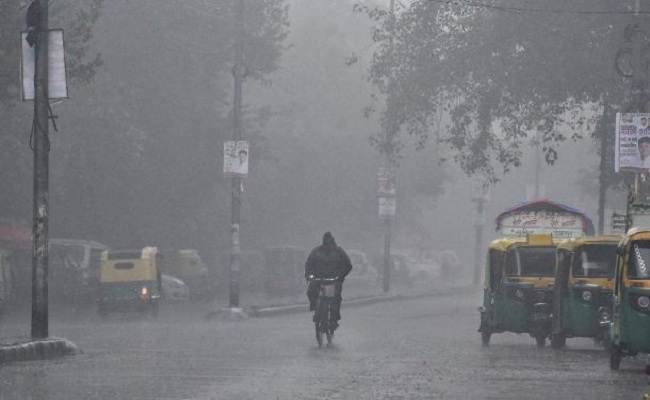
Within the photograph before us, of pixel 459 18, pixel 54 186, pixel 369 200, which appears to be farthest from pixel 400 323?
pixel 369 200

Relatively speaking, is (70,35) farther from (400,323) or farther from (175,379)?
(175,379)

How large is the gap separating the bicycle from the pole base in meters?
11.2

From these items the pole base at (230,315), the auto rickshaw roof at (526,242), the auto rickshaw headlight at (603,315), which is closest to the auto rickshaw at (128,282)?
the pole base at (230,315)

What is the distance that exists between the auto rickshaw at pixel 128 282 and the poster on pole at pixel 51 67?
16.7 metres

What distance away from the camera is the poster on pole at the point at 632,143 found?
1074 inches

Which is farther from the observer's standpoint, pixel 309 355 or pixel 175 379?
pixel 309 355

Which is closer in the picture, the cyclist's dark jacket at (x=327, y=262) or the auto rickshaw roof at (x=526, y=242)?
the cyclist's dark jacket at (x=327, y=262)

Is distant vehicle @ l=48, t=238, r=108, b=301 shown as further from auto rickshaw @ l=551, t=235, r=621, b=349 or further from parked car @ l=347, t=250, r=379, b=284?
auto rickshaw @ l=551, t=235, r=621, b=349

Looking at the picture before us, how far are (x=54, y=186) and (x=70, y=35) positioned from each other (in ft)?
51.2

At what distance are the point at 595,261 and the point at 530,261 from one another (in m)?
2.58

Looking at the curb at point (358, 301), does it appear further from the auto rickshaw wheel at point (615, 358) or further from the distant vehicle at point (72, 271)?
the auto rickshaw wheel at point (615, 358)

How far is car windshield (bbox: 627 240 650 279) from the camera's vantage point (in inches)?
705

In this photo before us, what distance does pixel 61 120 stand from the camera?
45.7 m

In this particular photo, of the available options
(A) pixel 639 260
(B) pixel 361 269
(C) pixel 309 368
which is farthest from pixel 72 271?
(A) pixel 639 260
